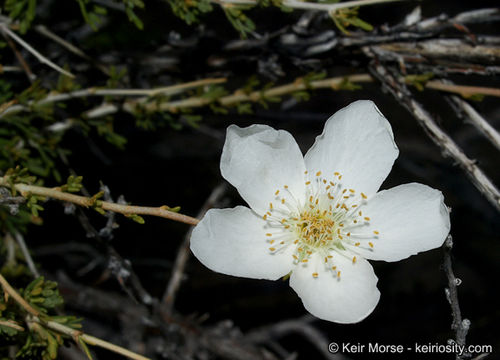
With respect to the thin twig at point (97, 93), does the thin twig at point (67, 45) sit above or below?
above

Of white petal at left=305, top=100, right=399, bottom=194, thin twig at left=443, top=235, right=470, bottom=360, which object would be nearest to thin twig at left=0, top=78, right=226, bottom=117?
white petal at left=305, top=100, right=399, bottom=194

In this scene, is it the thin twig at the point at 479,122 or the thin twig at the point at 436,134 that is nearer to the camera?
the thin twig at the point at 436,134

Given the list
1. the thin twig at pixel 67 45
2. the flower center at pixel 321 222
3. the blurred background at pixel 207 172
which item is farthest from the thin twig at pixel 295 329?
the thin twig at pixel 67 45

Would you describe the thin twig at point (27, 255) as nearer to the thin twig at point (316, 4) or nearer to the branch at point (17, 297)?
the branch at point (17, 297)

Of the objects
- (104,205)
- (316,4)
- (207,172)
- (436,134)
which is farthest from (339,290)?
(207,172)

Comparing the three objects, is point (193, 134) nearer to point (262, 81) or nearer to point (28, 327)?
point (262, 81)

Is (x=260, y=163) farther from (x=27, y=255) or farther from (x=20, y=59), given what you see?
(x=20, y=59)

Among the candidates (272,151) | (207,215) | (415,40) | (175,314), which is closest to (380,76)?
(415,40)

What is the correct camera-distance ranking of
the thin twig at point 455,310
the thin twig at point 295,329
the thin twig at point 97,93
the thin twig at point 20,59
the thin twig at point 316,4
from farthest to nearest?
the thin twig at point 295,329, the thin twig at point 20,59, the thin twig at point 97,93, the thin twig at point 316,4, the thin twig at point 455,310
